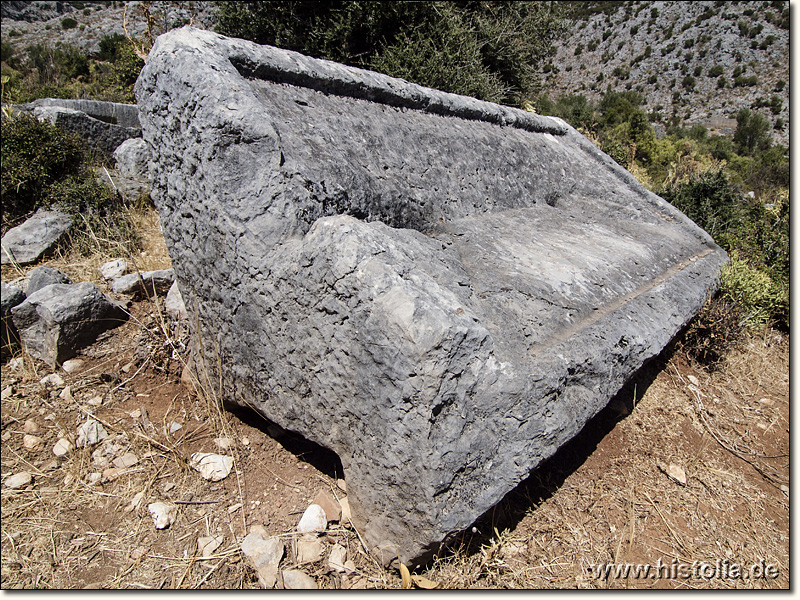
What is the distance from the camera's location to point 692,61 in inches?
1205

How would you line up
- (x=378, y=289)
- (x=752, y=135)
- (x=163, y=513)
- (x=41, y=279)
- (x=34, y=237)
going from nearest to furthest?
(x=378, y=289) → (x=163, y=513) → (x=41, y=279) → (x=34, y=237) → (x=752, y=135)

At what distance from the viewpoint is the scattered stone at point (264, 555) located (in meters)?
1.60

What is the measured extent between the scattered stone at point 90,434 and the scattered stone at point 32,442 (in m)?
Answer: 0.15

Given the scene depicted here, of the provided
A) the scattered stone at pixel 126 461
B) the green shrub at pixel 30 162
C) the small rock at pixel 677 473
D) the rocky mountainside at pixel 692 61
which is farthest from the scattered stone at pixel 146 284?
the rocky mountainside at pixel 692 61

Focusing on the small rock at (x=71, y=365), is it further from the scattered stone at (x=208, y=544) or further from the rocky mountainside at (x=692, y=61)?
the rocky mountainside at (x=692, y=61)

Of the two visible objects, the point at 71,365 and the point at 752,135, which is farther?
the point at 752,135

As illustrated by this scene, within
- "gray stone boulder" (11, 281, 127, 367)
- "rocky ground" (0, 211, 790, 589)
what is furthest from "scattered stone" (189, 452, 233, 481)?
"gray stone boulder" (11, 281, 127, 367)

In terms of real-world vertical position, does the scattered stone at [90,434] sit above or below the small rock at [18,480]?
above

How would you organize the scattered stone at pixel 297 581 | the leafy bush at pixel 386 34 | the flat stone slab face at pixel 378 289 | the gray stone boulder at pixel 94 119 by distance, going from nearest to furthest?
the flat stone slab face at pixel 378 289 → the scattered stone at pixel 297 581 → the gray stone boulder at pixel 94 119 → the leafy bush at pixel 386 34

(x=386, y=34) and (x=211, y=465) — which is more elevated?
(x=386, y=34)

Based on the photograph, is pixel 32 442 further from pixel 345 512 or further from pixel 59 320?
pixel 345 512

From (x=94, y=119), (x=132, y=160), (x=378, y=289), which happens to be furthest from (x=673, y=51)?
(x=378, y=289)

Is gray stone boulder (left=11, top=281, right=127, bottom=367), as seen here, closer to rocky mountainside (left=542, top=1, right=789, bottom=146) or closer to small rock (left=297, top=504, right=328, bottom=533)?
small rock (left=297, top=504, right=328, bottom=533)

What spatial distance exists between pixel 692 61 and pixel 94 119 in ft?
117
